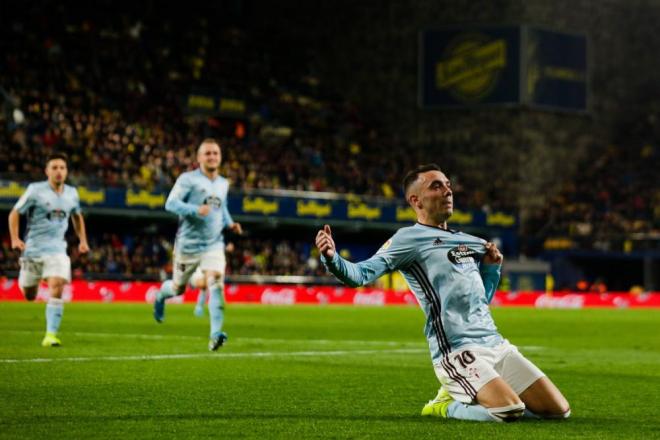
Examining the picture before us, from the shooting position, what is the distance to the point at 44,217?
16.7 m

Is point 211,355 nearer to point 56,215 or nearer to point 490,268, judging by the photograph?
point 56,215

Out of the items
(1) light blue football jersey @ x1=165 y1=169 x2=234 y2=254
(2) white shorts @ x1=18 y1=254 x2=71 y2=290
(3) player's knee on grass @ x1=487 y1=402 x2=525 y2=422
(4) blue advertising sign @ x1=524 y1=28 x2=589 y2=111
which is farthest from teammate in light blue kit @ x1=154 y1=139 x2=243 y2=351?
(4) blue advertising sign @ x1=524 y1=28 x2=589 y2=111

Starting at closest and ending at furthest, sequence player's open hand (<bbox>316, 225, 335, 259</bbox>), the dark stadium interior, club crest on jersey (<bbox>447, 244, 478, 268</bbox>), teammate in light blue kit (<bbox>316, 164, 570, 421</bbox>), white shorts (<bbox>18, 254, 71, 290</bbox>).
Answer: player's open hand (<bbox>316, 225, 335, 259</bbox>) < teammate in light blue kit (<bbox>316, 164, 570, 421</bbox>) < club crest on jersey (<bbox>447, 244, 478, 268</bbox>) < white shorts (<bbox>18, 254, 71, 290</bbox>) < the dark stadium interior

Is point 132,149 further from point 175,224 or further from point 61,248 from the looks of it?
point 61,248

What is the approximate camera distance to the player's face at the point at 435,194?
870cm

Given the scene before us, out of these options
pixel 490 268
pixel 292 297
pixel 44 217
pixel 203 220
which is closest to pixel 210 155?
pixel 203 220

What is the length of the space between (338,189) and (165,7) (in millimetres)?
11988

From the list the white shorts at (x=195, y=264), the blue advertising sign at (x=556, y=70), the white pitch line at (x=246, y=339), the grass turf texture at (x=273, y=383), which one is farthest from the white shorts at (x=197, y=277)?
the blue advertising sign at (x=556, y=70)

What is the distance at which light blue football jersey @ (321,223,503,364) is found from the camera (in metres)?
8.70

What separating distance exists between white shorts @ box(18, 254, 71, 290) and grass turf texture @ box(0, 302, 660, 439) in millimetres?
847

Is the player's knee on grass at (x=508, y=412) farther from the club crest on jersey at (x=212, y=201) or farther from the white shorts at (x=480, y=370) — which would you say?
the club crest on jersey at (x=212, y=201)

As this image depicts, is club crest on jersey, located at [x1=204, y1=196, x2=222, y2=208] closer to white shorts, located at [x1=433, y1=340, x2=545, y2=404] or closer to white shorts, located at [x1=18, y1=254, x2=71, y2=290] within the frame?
white shorts, located at [x1=18, y1=254, x2=71, y2=290]

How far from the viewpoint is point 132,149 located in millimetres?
45031

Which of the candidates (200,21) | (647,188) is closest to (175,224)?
(200,21)
